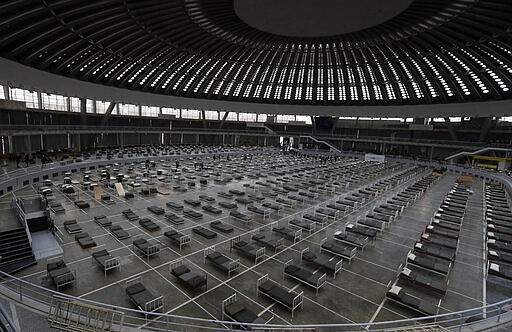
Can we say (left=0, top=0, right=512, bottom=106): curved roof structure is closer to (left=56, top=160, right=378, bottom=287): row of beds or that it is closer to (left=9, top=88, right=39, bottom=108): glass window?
(left=9, top=88, right=39, bottom=108): glass window

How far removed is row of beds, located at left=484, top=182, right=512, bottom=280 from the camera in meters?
13.4

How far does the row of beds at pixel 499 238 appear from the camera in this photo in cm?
1337

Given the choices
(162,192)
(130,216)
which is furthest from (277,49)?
(130,216)

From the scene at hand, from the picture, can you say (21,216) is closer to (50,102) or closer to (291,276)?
(291,276)

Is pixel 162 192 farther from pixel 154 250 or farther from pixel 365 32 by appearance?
pixel 365 32

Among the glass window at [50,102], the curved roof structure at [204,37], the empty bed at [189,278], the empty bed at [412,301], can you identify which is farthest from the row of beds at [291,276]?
the glass window at [50,102]

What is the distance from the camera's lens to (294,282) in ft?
40.7

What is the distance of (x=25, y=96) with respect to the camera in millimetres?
43375

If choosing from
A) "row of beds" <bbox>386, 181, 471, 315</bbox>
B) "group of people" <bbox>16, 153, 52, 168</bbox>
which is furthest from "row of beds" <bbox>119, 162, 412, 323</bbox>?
"group of people" <bbox>16, 153, 52, 168</bbox>

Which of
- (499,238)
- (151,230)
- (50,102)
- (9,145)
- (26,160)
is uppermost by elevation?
(50,102)

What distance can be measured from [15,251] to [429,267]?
68.1 ft

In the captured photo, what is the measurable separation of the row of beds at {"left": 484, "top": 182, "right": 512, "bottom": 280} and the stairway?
22.1 meters

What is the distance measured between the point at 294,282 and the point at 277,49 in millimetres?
45617

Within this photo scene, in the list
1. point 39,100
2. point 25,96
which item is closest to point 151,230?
point 25,96
